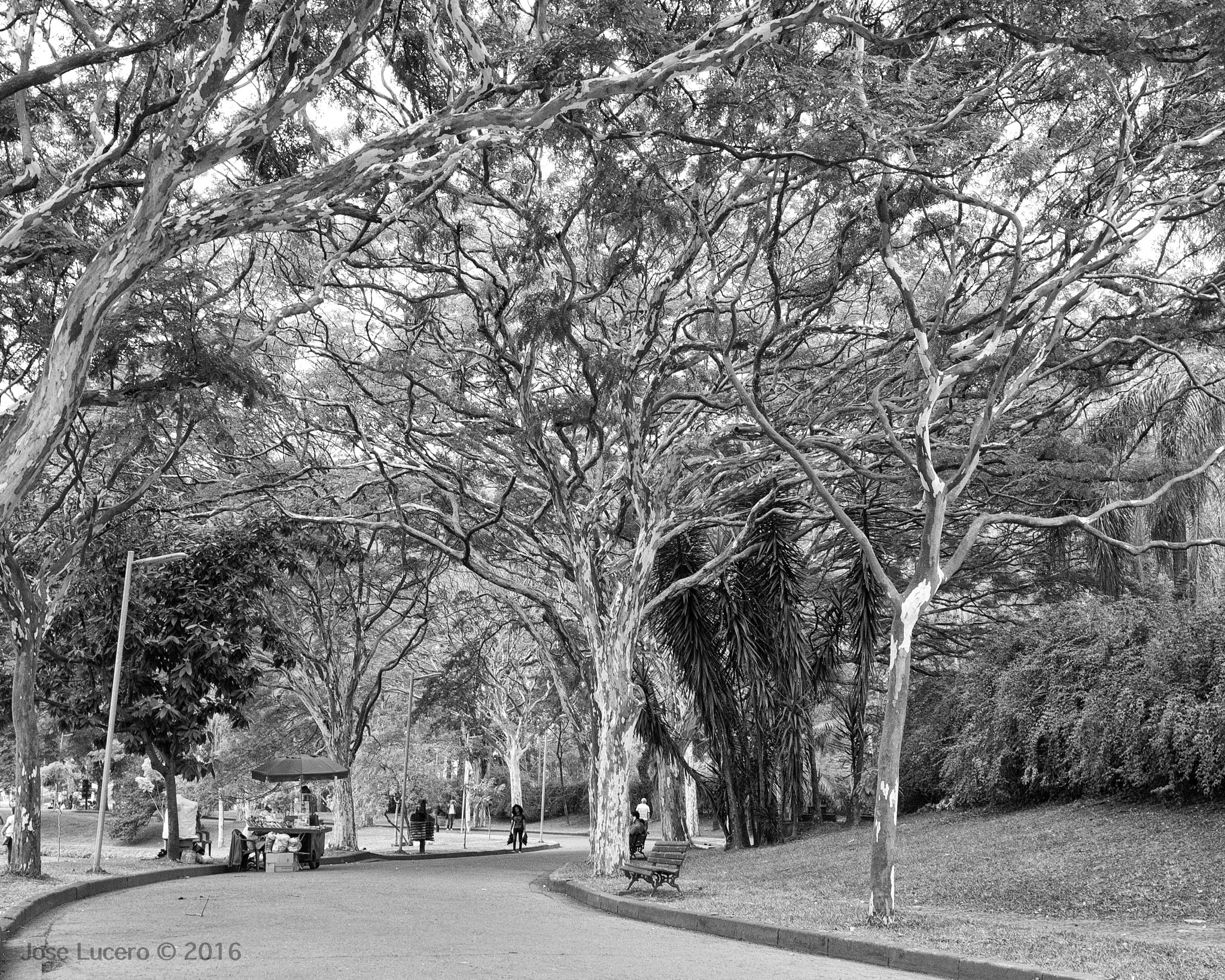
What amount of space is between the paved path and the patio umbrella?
25.7ft

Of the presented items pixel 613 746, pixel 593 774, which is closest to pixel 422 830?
pixel 593 774

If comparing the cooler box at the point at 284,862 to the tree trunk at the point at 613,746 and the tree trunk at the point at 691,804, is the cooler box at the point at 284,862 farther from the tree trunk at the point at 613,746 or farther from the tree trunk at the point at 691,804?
the tree trunk at the point at 691,804

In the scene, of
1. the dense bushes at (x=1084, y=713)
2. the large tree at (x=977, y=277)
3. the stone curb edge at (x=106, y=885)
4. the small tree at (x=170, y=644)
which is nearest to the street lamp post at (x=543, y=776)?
the stone curb edge at (x=106, y=885)

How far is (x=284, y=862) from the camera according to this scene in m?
23.3

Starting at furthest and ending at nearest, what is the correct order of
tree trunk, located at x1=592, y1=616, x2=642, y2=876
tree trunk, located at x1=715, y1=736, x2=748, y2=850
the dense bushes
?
tree trunk, located at x1=715, y1=736, x2=748, y2=850, tree trunk, located at x1=592, y1=616, x2=642, y2=876, the dense bushes

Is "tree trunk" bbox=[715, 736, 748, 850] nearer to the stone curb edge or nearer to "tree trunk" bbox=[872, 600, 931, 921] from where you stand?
the stone curb edge

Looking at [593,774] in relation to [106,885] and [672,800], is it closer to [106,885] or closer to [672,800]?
[106,885]

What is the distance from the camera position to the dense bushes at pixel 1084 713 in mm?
14516

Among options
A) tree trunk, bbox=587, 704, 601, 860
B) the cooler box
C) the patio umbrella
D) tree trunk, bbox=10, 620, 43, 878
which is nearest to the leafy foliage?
the patio umbrella

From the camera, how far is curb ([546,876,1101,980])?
8359 mm

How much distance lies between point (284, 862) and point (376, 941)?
1411cm

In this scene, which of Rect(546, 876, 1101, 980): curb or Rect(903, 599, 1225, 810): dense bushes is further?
Rect(903, 599, 1225, 810): dense bushes

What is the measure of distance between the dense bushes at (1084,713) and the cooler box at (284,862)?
12.0 meters

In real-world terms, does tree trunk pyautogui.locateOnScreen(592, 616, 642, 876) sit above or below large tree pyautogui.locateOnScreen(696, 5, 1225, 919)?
below
